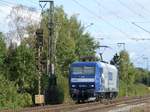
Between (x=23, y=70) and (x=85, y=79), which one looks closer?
(x=85, y=79)

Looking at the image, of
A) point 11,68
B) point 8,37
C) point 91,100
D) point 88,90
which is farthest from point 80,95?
point 8,37

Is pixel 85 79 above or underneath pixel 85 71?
underneath

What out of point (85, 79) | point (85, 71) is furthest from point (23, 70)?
point (85, 79)

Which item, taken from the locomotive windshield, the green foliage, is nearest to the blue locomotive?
the locomotive windshield

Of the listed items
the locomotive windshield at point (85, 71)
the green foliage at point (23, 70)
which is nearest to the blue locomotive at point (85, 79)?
the locomotive windshield at point (85, 71)

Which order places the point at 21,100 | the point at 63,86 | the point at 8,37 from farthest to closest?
the point at 8,37 → the point at 63,86 → the point at 21,100

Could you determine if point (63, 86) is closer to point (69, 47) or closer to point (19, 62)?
point (19, 62)

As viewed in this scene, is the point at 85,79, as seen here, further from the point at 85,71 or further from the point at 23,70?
the point at 23,70

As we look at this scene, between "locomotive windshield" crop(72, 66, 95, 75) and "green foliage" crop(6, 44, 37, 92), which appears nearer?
"locomotive windshield" crop(72, 66, 95, 75)

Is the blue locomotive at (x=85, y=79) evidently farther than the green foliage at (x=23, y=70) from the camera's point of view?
No

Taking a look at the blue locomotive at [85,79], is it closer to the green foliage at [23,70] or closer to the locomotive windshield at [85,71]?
the locomotive windshield at [85,71]

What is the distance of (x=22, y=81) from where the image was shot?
50.6 meters

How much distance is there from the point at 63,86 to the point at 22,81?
20.7 ft

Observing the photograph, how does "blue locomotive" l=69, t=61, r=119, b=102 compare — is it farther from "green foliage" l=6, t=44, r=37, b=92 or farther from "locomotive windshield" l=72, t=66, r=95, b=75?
"green foliage" l=6, t=44, r=37, b=92
